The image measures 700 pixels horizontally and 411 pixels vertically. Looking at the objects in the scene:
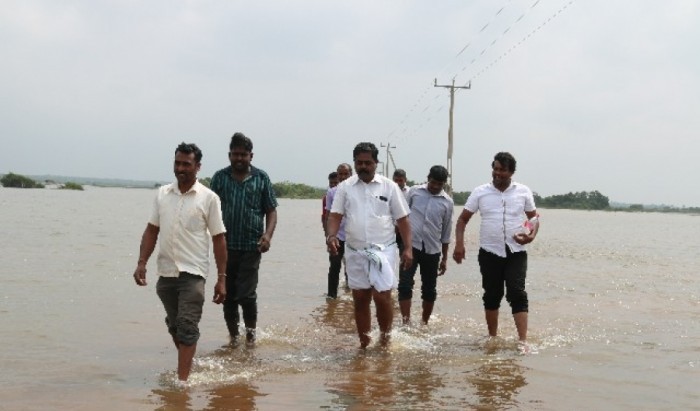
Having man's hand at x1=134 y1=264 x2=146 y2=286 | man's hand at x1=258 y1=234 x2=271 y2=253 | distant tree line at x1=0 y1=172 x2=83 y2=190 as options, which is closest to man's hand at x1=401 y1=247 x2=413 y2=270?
man's hand at x1=258 y1=234 x2=271 y2=253

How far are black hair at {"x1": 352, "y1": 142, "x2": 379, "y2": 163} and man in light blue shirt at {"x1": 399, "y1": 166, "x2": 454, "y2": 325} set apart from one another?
64.9 inches

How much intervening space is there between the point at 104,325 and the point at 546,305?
601cm

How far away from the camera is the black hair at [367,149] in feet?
22.2

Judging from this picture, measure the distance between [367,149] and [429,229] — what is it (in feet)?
6.19

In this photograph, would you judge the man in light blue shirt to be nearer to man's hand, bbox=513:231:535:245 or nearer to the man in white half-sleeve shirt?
man's hand, bbox=513:231:535:245

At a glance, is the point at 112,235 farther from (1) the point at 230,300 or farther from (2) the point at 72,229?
(1) the point at 230,300

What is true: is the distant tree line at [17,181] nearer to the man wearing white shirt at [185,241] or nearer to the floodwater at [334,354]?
the floodwater at [334,354]

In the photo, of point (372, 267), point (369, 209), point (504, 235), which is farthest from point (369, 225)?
point (504, 235)

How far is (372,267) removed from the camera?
6707 millimetres

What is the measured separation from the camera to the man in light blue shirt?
8.34m

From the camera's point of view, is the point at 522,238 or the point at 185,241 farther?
the point at 522,238

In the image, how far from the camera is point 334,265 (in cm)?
1065

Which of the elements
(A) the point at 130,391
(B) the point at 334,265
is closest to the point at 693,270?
(B) the point at 334,265

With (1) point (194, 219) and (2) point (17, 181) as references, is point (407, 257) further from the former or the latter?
(2) point (17, 181)
